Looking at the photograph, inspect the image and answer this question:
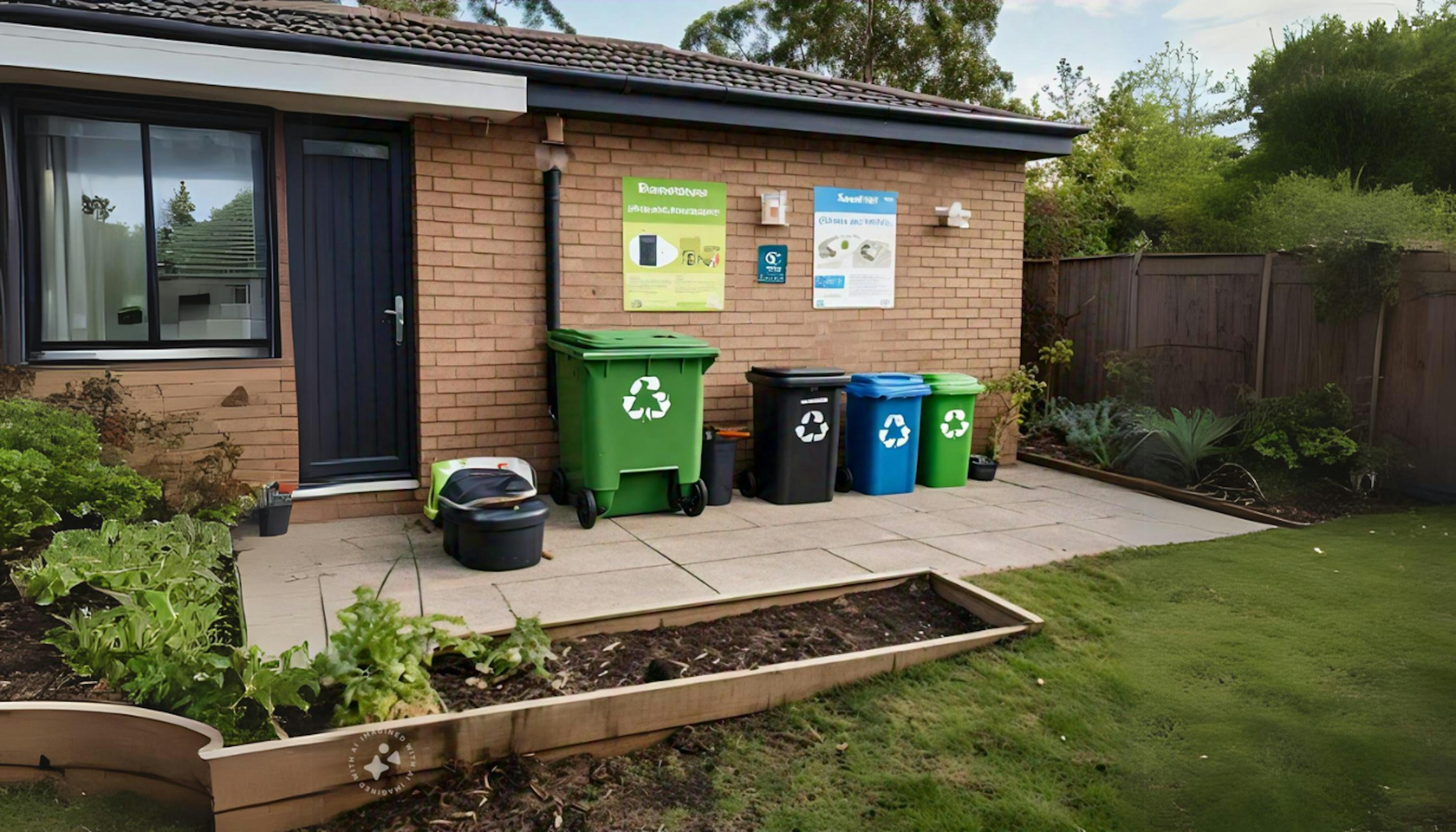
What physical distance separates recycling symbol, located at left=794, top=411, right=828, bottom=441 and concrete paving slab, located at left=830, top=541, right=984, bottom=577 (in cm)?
130

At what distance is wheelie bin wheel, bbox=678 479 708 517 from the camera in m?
6.67

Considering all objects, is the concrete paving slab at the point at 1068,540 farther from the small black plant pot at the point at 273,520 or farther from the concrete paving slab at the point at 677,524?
Answer: the small black plant pot at the point at 273,520

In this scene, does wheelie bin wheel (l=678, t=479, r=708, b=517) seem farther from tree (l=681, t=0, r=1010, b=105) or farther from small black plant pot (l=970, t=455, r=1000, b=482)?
tree (l=681, t=0, r=1010, b=105)

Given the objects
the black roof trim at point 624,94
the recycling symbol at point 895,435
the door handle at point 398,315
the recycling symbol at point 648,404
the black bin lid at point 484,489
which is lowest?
the black bin lid at point 484,489

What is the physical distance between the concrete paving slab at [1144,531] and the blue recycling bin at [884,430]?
145 centimetres

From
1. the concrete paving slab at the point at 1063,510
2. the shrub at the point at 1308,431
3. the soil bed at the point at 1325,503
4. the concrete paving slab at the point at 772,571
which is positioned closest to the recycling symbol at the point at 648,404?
the concrete paving slab at the point at 772,571

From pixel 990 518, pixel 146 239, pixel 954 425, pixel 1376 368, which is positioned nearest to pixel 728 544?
pixel 990 518

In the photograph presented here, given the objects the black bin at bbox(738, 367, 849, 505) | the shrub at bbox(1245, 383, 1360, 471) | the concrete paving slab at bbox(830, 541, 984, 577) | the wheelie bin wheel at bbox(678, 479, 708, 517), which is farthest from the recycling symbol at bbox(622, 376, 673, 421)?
the shrub at bbox(1245, 383, 1360, 471)

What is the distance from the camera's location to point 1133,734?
11.3 feet

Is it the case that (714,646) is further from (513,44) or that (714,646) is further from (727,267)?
(513,44)

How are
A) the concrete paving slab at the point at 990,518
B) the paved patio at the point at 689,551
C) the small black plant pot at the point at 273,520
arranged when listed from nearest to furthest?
the paved patio at the point at 689,551 → the small black plant pot at the point at 273,520 → the concrete paving slab at the point at 990,518

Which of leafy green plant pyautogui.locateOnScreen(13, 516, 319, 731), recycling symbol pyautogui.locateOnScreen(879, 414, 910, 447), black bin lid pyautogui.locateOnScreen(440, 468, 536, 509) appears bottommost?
leafy green plant pyautogui.locateOnScreen(13, 516, 319, 731)

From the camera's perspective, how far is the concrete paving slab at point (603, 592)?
15.0ft

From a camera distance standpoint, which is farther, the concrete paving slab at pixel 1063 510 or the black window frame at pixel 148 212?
the concrete paving slab at pixel 1063 510
